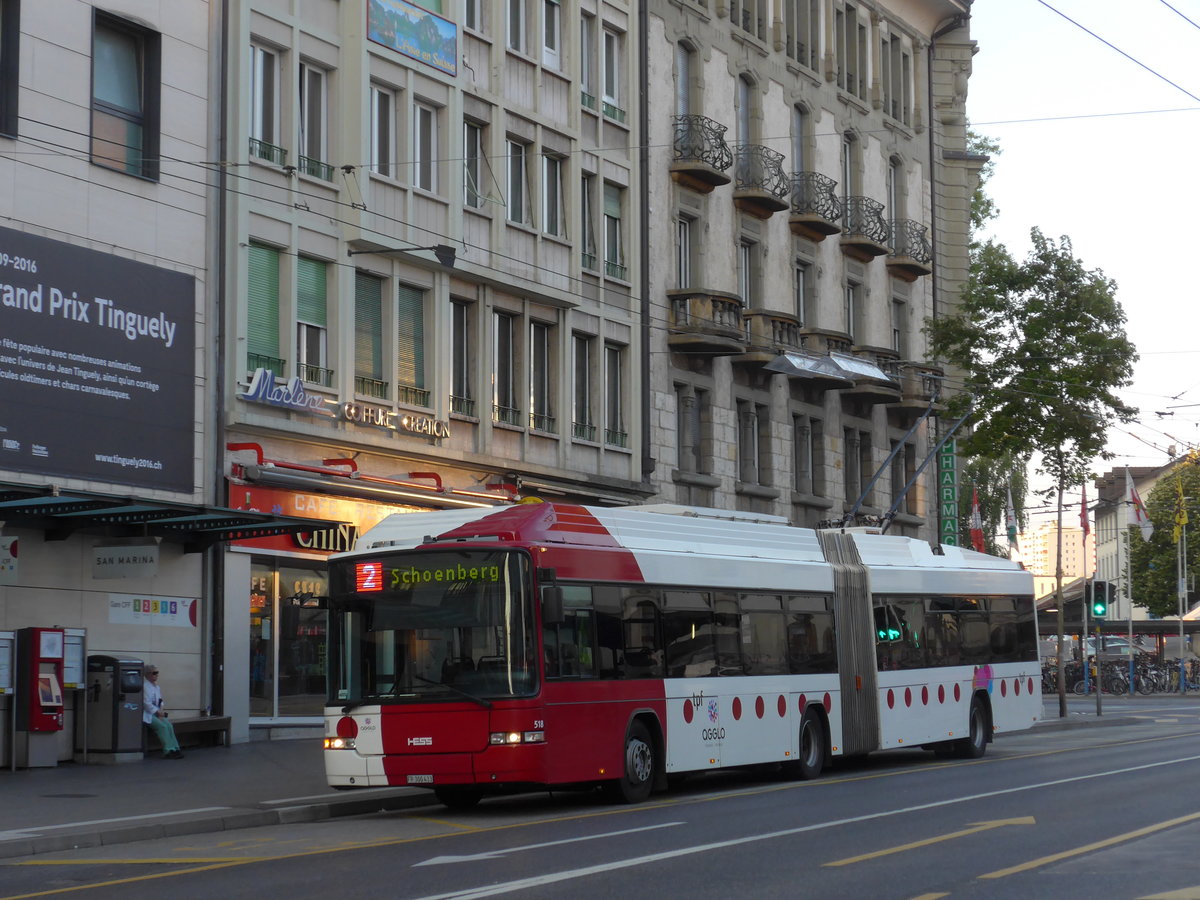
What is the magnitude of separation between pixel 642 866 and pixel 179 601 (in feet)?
51.4

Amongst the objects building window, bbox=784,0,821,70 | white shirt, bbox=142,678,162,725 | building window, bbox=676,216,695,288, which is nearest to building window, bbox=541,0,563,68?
building window, bbox=676,216,695,288

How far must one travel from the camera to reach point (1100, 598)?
1661 inches

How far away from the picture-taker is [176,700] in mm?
27281

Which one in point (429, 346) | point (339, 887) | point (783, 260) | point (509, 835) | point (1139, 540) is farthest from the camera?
point (1139, 540)

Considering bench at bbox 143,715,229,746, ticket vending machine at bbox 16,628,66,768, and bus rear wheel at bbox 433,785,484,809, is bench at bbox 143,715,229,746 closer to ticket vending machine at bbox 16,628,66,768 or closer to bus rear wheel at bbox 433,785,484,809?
ticket vending machine at bbox 16,628,66,768

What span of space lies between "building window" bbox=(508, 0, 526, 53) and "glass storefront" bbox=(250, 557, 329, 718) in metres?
11.0

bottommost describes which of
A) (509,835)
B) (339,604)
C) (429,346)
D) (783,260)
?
(509,835)

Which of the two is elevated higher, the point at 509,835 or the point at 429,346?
the point at 429,346

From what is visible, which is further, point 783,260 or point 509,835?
point 783,260

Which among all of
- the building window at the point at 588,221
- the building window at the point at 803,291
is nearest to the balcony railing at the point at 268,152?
the building window at the point at 588,221

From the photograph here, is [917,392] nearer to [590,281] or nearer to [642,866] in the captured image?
[590,281]

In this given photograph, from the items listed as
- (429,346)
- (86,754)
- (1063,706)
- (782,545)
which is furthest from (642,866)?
(1063,706)

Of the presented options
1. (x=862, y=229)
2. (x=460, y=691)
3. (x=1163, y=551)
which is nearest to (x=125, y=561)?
(x=460, y=691)

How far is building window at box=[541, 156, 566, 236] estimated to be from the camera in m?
35.9
